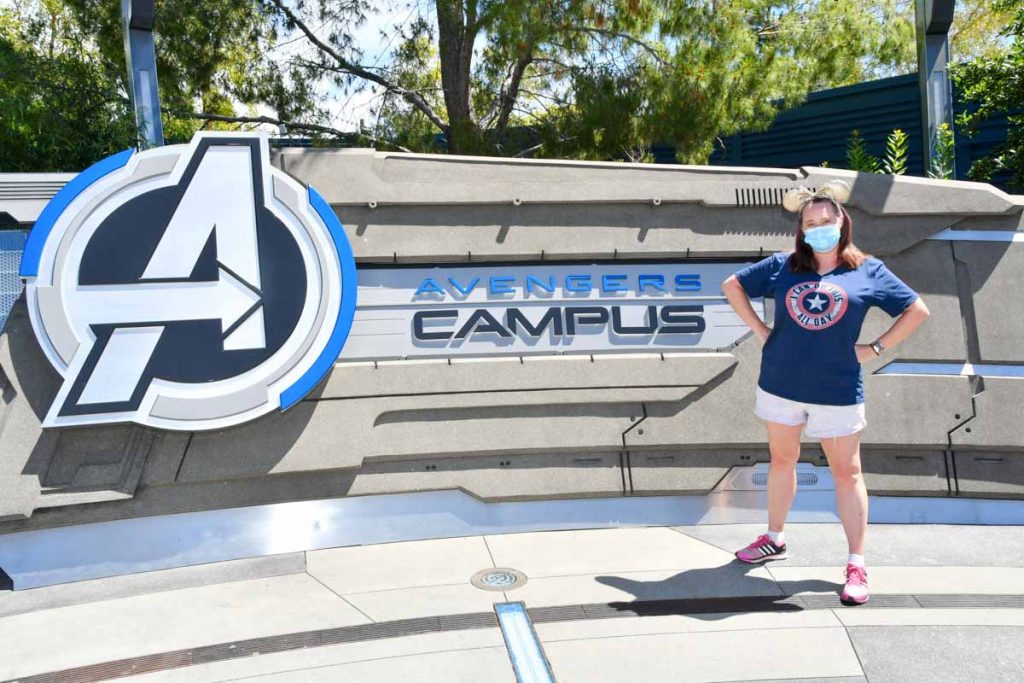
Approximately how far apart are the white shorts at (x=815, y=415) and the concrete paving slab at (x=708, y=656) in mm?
860

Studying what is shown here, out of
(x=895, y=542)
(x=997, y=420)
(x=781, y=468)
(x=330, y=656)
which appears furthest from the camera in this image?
(x=997, y=420)

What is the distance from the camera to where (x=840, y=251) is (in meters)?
3.71

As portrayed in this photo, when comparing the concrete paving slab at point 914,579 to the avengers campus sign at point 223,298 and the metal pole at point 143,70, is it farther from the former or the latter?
the metal pole at point 143,70

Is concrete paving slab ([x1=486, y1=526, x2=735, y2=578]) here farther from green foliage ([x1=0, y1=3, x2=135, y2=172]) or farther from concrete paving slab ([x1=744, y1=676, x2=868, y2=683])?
green foliage ([x1=0, y1=3, x2=135, y2=172])

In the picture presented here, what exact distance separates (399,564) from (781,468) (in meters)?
1.94

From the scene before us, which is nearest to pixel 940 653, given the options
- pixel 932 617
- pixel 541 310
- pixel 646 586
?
pixel 932 617

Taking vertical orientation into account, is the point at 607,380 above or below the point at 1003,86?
below

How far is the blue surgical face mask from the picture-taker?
3648 mm

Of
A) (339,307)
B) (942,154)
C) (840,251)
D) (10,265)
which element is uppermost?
(942,154)

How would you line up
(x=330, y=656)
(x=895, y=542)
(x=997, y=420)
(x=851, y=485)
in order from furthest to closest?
(x=997, y=420) → (x=895, y=542) → (x=851, y=485) → (x=330, y=656)

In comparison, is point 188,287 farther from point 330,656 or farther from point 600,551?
point 600,551

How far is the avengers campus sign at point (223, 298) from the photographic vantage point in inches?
155

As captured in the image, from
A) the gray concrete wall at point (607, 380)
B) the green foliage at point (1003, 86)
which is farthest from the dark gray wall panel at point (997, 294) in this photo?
the green foliage at point (1003, 86)

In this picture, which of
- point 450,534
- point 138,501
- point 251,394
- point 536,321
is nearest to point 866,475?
point 536,321
